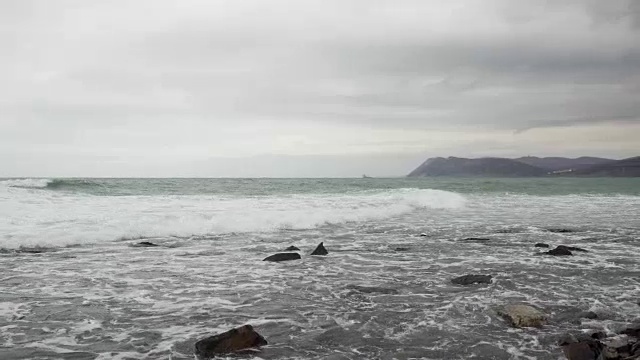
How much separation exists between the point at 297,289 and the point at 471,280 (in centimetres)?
364

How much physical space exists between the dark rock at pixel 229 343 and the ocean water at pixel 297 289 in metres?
0.20

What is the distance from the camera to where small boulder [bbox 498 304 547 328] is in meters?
7.17

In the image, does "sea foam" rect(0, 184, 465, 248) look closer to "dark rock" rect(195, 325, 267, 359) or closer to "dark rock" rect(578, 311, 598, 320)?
"dark rock" rect(195, 325, 267, 359)

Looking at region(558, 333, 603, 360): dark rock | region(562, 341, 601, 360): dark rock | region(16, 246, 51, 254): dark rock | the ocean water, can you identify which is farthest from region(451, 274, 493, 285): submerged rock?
region(16, 246, 51, 254): dark rock

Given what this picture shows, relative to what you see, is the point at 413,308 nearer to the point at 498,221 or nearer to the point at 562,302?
the point at 562,302

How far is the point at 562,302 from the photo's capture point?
844 centimetres

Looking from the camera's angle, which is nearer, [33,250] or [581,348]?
[581,348]

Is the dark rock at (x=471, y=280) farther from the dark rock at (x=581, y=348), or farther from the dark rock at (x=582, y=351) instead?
the dark rock at (x=582, y=351)

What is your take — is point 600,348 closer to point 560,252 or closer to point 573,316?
point 573,316

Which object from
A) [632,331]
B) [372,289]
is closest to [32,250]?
[372,289]

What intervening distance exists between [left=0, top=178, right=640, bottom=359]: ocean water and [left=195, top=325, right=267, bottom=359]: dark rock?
200 millimetres

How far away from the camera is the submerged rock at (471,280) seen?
987 centimetres

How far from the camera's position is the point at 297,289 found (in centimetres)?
948

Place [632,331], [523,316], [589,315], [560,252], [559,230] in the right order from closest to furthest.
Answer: [632,331]
[523,316]
[589,315]
[560,252]
[559,230]
